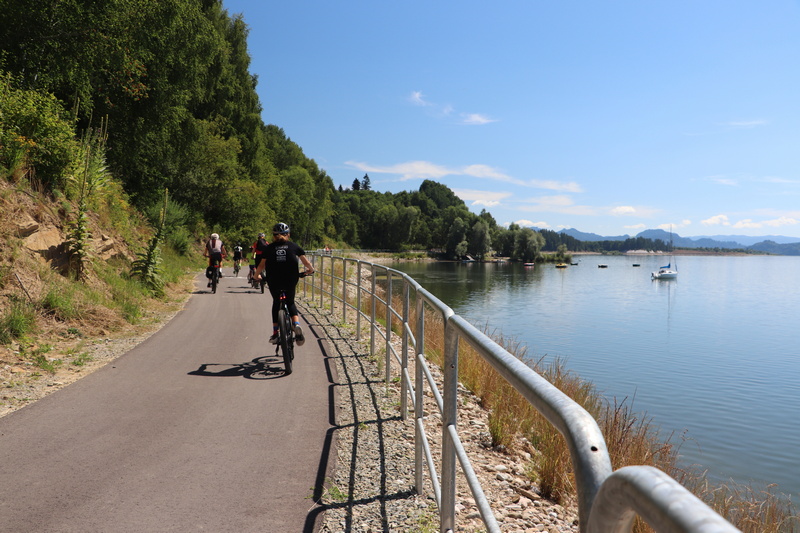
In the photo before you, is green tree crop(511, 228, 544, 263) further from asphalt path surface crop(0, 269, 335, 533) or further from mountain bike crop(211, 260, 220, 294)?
asphalt path surface crop(0, 269, 335, 533)

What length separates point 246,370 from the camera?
8250mm

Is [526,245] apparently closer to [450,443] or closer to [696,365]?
[696,365]

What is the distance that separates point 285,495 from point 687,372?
1911 cm

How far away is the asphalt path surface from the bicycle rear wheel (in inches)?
8.2

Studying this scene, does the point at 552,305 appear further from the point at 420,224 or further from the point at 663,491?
the point at 420,224

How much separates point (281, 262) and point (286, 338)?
1.17 m

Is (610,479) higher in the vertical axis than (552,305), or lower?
higher

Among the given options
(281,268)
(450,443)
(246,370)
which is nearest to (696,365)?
(281,268)

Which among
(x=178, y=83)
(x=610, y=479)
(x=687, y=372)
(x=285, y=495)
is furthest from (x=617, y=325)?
(x=610, y=479)

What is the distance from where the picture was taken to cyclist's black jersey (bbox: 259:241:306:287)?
8.45 m

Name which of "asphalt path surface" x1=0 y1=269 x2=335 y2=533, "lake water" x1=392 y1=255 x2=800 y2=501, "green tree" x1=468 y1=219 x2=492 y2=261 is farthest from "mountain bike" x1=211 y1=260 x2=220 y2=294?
"green tree" x1=468 y1=219 x2=492 y2=261

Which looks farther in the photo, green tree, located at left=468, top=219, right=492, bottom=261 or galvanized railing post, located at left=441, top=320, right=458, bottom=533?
green tree, located at left=468, top=219, right=492, bottom=261

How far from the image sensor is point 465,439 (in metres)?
6.35

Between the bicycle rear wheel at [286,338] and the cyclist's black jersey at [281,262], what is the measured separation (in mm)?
534
